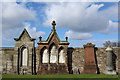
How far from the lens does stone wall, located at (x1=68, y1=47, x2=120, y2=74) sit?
74.9 ft

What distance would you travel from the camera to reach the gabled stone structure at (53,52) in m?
22.2

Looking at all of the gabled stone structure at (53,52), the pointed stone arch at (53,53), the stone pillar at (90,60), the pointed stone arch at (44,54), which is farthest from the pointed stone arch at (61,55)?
the stone pillar at (90,60)

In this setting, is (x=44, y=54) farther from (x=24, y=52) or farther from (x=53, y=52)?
(x=24, y=52)

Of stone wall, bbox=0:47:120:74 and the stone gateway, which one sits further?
stone wall, bbox=0:47:120:74

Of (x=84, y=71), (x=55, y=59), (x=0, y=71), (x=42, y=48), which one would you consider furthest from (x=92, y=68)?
(x=0, y=71)

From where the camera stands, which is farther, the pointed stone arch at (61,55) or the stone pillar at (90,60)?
the pointed stone arch at (61,55)

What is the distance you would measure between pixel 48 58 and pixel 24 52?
311 cm

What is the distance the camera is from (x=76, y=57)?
23.0 m

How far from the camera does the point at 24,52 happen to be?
22500mm

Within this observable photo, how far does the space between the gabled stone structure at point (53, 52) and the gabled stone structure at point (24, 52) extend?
1016 millimetres

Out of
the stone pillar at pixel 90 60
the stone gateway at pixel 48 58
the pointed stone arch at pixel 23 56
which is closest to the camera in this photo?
the stone pillar at pixel 90 60

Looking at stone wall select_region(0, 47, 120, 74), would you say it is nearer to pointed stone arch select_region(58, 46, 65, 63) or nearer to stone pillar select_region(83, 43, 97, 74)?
stone pillar select_region(83, 43, 97, 74)

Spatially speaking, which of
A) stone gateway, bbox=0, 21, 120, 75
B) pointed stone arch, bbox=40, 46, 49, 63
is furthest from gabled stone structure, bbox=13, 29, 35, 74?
pointed stone arch, bbox=40, 46, 49, 63

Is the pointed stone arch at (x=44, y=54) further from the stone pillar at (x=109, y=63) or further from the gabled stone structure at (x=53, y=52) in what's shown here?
the stone pillar at (x=109, y=63)
